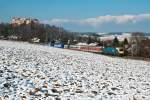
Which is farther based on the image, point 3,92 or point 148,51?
point 148,51

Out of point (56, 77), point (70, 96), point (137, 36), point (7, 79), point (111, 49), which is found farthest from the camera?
point (137, 36)

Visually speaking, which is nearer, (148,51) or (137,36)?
(148,51)

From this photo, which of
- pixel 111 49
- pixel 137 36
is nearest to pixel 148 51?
pixel 111 49

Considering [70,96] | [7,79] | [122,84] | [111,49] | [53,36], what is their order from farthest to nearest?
[53,36] < [111,49] < [122,84] < [7,79] < [70,96]

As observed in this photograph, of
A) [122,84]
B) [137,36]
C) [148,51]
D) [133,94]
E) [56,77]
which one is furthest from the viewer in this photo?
[137,36]

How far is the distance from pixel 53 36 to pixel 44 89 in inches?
6749

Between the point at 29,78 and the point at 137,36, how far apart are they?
14446 cm

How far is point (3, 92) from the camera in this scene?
50.3ft

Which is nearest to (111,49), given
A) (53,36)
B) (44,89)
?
(44,89)

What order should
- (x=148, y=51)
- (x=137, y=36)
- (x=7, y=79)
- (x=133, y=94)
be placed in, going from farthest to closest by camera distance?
1. (x=137, y=36)
2. (x=148, y=51)
3. (x=133, y=94)
4. (x=7, y=79)

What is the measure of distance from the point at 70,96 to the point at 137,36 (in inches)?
5767

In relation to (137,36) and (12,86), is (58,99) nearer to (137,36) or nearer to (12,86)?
(12,86)

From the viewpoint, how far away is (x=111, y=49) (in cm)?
8862

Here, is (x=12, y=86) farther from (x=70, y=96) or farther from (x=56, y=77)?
(x=56, y=77)
